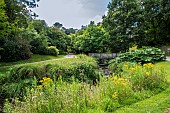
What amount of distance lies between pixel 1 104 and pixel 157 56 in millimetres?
11138

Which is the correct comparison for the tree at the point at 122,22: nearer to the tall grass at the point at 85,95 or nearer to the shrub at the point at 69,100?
the tall grass at the point at 85,95

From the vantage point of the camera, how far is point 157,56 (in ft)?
49.0

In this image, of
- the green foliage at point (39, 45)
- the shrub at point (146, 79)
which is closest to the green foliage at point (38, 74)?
the shrub at point (146, 79)

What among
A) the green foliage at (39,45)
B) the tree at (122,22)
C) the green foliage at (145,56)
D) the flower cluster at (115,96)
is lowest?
the flower cluster at (115,96)

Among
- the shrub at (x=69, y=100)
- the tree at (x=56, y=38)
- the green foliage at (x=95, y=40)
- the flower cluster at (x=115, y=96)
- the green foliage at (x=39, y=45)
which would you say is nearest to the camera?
the shrub at (x=69, y=100)

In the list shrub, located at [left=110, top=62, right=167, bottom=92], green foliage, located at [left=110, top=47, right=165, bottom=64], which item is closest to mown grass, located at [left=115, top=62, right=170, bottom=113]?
shrub, located at [left=110, top=62, right=167, bottom=92]

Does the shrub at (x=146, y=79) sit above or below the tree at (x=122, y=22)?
below

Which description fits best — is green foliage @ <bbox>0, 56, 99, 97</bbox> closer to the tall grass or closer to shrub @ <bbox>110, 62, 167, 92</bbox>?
shrub @ <bbox>110, 62, 167, 92</bbox>

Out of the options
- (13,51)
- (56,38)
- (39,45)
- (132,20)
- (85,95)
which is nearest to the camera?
(85,95)

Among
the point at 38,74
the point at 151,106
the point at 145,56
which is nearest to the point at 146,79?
the point at 151,106

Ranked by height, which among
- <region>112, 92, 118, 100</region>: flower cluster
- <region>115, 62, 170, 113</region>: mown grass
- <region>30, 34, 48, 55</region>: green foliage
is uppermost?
<region>30, 34, 48, 55</region>: green foliage

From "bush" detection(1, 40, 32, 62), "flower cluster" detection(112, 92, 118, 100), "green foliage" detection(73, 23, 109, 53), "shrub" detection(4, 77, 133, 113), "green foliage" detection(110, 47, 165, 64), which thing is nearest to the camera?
"shrub" detection(4, 77, 133, 113)

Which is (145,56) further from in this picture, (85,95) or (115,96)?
(85,95)

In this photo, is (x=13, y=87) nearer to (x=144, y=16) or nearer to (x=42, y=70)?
(x=42, y=70)
